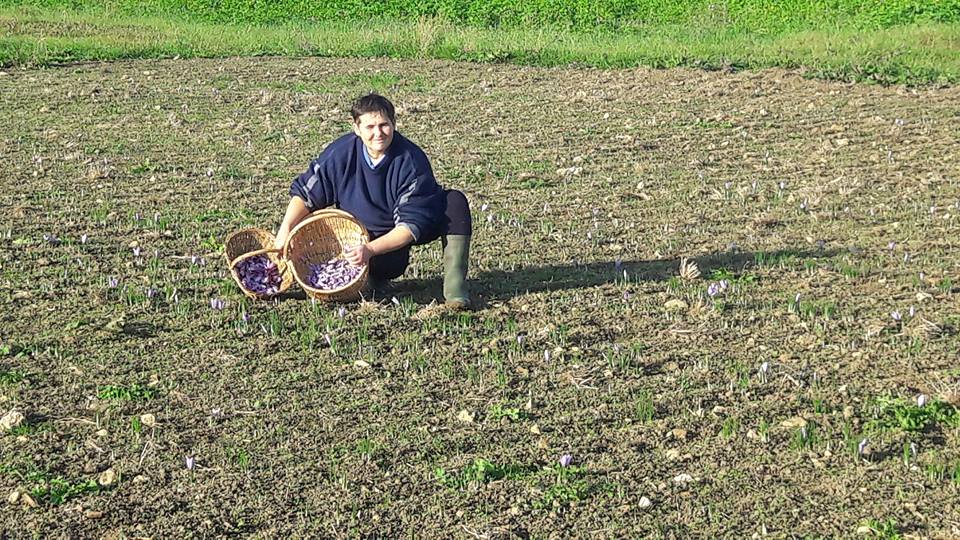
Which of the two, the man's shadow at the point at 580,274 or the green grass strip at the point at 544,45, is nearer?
the man's shadow at the point at 580,274

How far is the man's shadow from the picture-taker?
24.3ft

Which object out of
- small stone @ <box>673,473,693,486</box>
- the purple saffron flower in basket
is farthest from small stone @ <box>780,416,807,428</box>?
the purple saffron flower in basket

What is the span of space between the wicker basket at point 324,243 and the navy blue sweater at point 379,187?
12 centimetres

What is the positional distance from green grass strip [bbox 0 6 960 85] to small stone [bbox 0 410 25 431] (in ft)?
38.2

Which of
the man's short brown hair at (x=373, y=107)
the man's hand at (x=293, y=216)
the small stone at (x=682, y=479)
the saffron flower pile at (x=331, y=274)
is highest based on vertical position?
the man's short brown hair at (x=373, y=107)

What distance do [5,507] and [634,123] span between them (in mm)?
9179

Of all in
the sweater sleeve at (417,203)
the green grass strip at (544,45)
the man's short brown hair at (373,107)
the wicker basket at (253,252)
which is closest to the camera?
the man's short brown hair at (373,107)

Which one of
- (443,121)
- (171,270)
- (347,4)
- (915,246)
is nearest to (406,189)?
(171,270)

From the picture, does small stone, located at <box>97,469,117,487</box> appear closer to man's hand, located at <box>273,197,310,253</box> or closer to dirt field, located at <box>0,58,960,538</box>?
dirt field, located at <box>0,58,960,538</box>

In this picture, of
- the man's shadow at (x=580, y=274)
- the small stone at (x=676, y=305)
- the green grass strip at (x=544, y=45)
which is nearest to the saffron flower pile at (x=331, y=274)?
the man's shadow at (x=580, y=274)

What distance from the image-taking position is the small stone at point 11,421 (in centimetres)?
536

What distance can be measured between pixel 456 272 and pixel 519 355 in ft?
2.79

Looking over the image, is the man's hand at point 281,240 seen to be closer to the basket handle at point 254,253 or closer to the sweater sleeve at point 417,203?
the basket handle at point 254,253

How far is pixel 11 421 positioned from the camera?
5.38m
